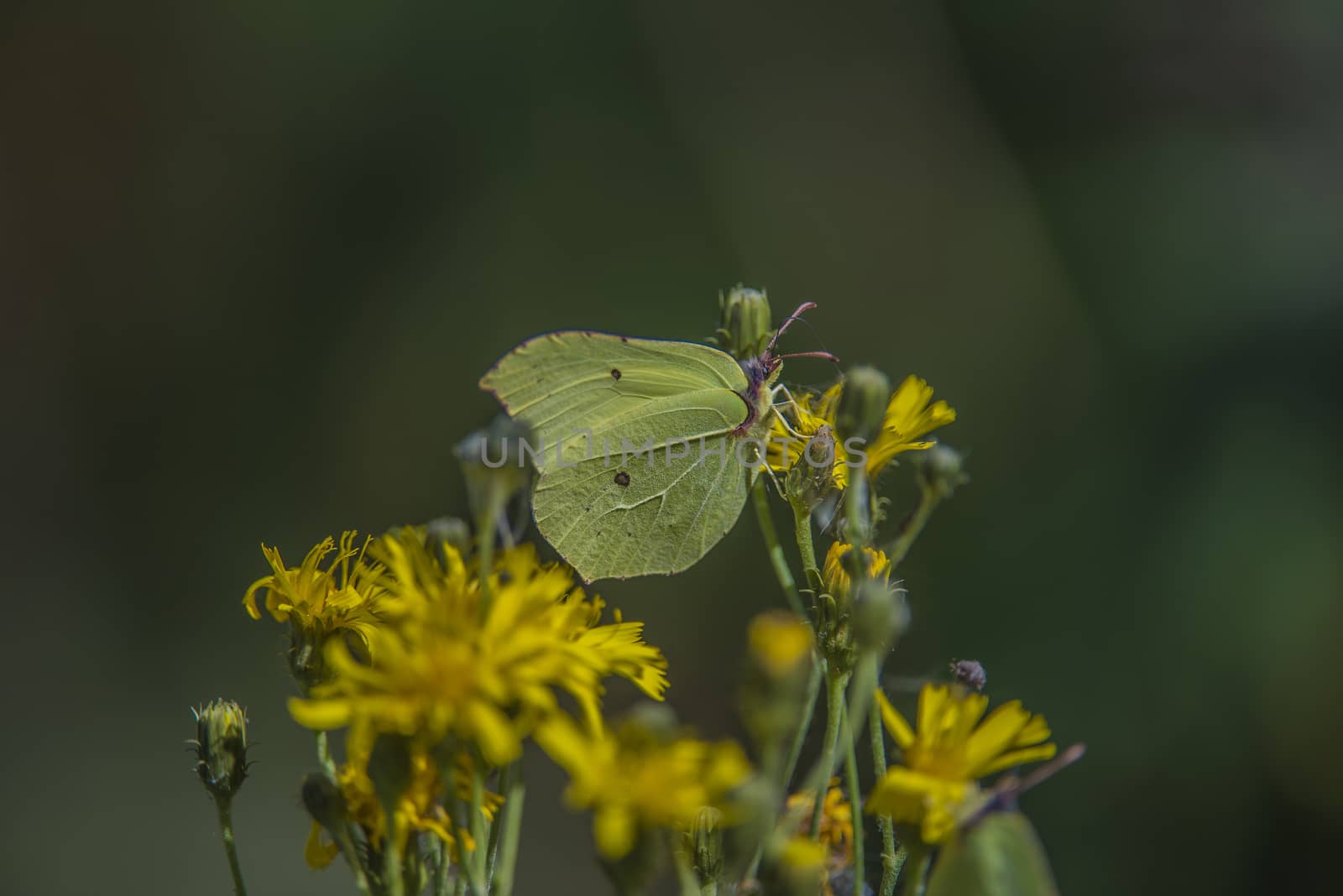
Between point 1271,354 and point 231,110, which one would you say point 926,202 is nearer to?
point 1271,354

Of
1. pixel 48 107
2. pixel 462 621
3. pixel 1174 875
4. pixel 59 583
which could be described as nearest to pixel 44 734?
pixel 59 583

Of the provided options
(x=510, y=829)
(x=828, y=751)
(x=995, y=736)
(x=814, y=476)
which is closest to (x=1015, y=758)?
(x=995, y=736)

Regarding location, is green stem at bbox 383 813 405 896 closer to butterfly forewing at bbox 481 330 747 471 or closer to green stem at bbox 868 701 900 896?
green stem at bbox 868 701 900 896

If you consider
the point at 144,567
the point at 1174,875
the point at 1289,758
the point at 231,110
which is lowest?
the point at 1174,875

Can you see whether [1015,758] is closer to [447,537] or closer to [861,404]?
[861,404]

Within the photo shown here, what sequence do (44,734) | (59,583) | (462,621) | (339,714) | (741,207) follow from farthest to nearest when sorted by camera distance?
(741,207) → (59,583) → (44,734) → (462,621) → (339,714)

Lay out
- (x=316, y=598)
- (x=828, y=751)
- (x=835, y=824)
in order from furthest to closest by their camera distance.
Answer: (x=835, y=824), (x=316, y=598), (x=828, y=751)
